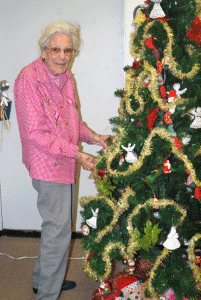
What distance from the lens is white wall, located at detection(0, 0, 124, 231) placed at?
7.42 feet

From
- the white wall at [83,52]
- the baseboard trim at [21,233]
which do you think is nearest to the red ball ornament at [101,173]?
the white wall at [83,52]

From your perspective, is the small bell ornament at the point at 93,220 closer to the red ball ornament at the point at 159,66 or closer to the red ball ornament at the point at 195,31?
the red ball ornament at the point at 159,66

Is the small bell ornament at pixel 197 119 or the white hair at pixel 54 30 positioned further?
the white hair at pixel 54 30

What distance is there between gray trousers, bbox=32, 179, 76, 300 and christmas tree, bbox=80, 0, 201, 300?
0.40 ft

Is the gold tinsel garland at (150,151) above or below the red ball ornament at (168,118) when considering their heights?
below

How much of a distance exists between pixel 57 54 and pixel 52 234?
3.10 feet

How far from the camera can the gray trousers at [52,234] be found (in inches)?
60.2

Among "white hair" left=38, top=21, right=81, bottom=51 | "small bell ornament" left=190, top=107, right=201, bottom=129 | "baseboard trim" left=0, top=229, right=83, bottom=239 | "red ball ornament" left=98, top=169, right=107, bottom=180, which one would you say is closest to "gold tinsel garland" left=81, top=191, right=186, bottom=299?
"red ball ornament" left=98, top=169, right=107, bottom=180

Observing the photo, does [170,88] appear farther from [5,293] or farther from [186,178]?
[5,293]

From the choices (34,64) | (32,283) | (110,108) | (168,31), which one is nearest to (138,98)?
(168,31)

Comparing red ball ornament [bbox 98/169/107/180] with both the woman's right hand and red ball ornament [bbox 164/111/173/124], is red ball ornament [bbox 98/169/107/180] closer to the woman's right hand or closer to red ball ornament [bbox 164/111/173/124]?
the woman's right hand

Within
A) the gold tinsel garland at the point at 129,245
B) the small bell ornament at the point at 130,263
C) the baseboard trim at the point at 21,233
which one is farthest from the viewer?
the baseboard trim at the point at 21,233

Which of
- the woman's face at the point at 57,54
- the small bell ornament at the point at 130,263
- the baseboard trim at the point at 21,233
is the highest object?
the woman's face at the point at 57,54

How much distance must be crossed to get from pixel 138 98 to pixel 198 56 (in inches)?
12.5
